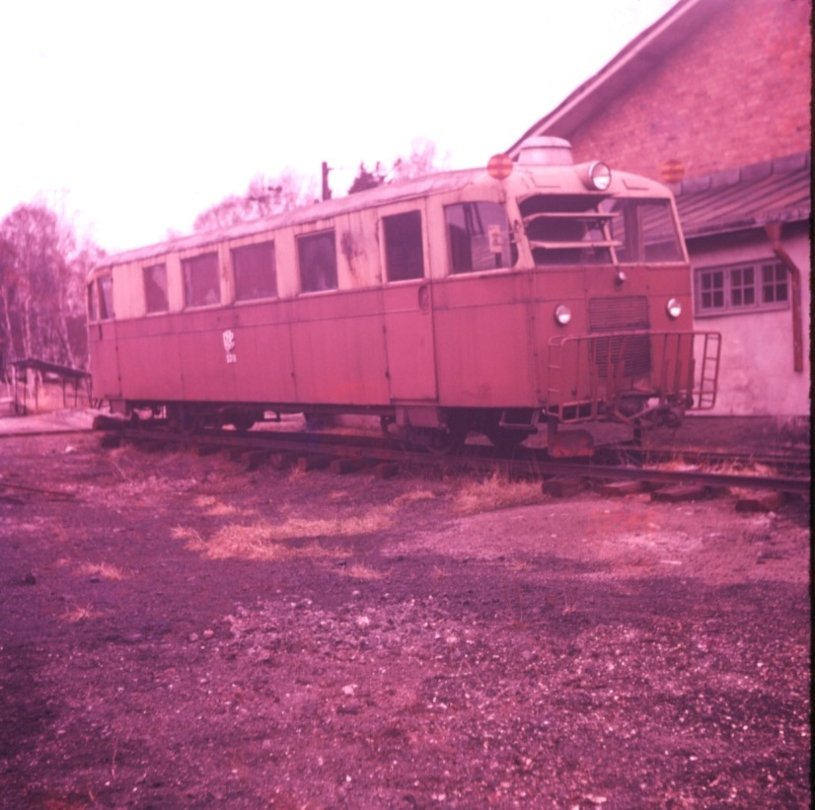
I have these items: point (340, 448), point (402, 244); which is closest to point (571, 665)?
point (402, 244)

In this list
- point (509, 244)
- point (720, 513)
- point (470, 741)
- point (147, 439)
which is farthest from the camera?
point (147, 439)

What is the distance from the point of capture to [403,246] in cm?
1015

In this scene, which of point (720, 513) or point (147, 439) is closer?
point (720, 513)

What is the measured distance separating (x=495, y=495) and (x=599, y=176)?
3.46m

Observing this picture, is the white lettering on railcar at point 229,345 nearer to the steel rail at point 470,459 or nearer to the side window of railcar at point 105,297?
the steel rail at point 470,459

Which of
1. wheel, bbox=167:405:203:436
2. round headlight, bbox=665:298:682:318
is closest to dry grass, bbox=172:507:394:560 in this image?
round headlight, bbox=665:298:682:318

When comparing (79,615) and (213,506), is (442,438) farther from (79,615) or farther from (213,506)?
(79,615)

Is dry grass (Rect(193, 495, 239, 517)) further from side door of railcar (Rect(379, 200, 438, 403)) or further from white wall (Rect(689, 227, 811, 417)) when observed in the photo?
white wall (Rect(689, 227, 811, 417))

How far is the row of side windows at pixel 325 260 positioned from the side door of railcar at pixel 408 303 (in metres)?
0.01

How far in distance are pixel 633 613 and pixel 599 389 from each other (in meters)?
4.55

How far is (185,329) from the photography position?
45.3 ft

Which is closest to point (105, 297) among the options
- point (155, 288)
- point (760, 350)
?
point (155, 288)

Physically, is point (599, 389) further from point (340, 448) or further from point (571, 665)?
point (571, 665)

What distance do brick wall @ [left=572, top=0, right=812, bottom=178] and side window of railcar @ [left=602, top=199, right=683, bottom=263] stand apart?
17.1 feet
